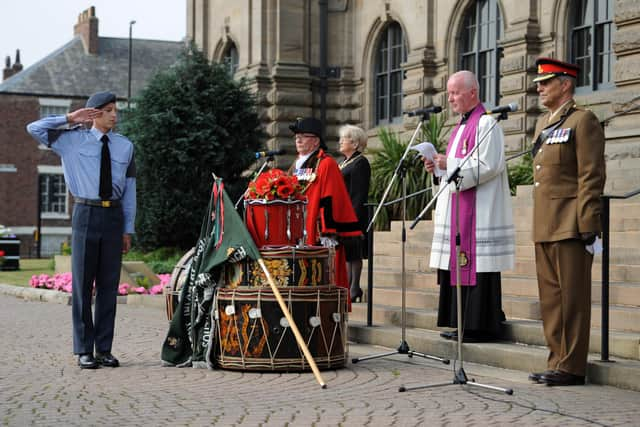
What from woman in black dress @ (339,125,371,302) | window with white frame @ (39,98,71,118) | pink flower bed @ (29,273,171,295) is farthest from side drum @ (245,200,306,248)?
window with white frame @ (39,98,71,118)

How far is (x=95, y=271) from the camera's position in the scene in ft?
32.0

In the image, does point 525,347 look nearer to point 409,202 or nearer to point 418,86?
point 409,202

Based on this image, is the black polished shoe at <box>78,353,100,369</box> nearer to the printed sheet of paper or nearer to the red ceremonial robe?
the red ceremonial robe

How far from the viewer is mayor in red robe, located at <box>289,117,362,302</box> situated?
10711 mm

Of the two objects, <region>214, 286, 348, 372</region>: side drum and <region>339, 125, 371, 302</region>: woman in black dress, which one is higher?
<region>339, 125, 371, 302</region>: woman in black dress

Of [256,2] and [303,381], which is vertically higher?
[256,2]

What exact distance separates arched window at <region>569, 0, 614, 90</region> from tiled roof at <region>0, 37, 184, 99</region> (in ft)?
114

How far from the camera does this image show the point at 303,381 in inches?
344

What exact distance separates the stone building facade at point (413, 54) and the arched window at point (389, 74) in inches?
0.9

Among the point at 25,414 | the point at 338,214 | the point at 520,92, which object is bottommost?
the point at 25,414

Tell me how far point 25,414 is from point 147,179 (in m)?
19.0

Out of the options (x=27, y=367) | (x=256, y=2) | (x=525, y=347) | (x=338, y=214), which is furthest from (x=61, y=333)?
(x=256, y=2)

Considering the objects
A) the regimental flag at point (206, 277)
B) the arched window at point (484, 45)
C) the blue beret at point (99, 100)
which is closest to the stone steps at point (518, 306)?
the regimental flag at point (206, 277)

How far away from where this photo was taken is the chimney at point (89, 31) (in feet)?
185
